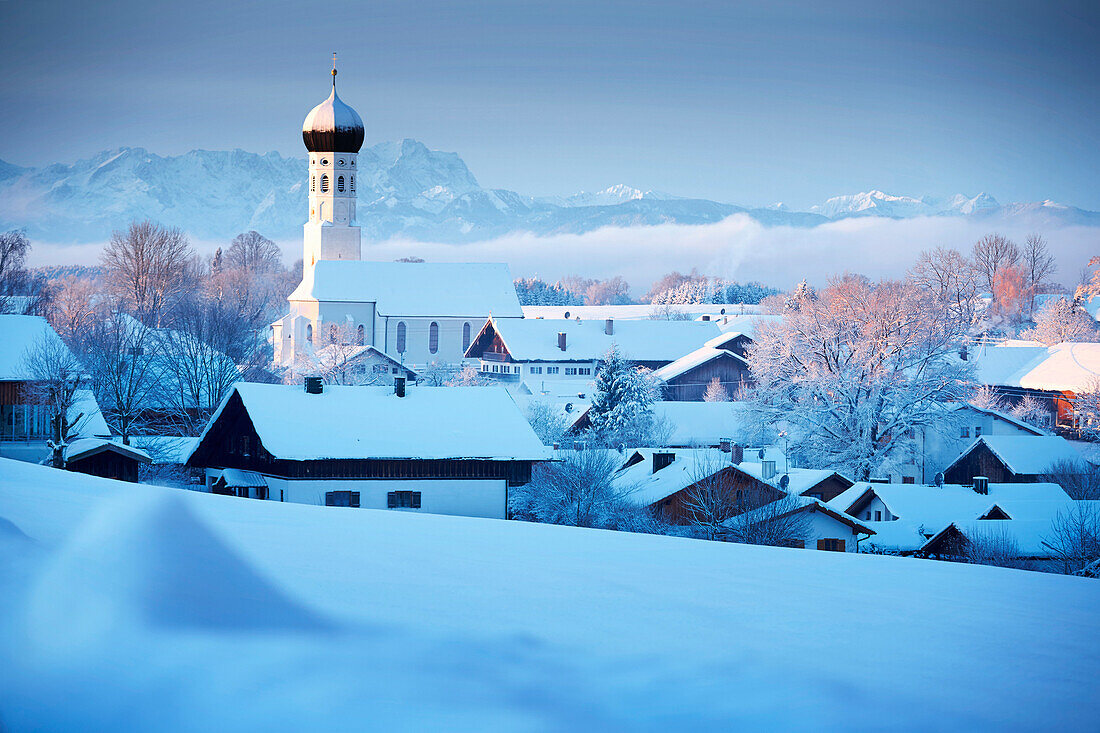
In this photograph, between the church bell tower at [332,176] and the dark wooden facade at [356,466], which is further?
the church bell tower at [332,176]

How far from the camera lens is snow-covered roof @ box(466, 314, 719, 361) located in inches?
2537

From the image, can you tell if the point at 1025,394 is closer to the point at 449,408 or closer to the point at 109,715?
the point at 449,408

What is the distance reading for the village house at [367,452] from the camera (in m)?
25.7

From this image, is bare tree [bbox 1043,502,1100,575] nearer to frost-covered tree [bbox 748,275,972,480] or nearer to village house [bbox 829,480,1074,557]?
village house [bbox 829,480,1074,557]

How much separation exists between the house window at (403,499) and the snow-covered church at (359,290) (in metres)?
44.3

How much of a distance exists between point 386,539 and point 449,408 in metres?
26.2

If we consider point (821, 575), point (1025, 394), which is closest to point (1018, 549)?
point (821, 575)

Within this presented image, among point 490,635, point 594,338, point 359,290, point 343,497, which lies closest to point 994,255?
point 594,338

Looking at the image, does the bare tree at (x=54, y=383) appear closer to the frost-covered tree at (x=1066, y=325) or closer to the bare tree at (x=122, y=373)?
the bare tree at (x=122, y=373)

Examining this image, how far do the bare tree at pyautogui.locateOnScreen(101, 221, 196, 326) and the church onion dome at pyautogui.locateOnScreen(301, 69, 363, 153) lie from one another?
18348mm

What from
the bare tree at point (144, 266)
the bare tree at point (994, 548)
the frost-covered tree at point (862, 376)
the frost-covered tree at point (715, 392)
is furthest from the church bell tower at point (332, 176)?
the bare tree at point (994, 548)

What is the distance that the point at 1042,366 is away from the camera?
49.5 metres

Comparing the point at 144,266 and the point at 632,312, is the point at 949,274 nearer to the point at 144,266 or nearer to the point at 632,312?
Answer: the point at 144,266

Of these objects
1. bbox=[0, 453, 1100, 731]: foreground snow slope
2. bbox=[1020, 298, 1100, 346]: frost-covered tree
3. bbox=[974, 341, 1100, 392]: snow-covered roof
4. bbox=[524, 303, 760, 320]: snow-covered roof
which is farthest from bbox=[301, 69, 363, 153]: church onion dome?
bbox=[0, 453, 1100, 731]: foreground snow slope
